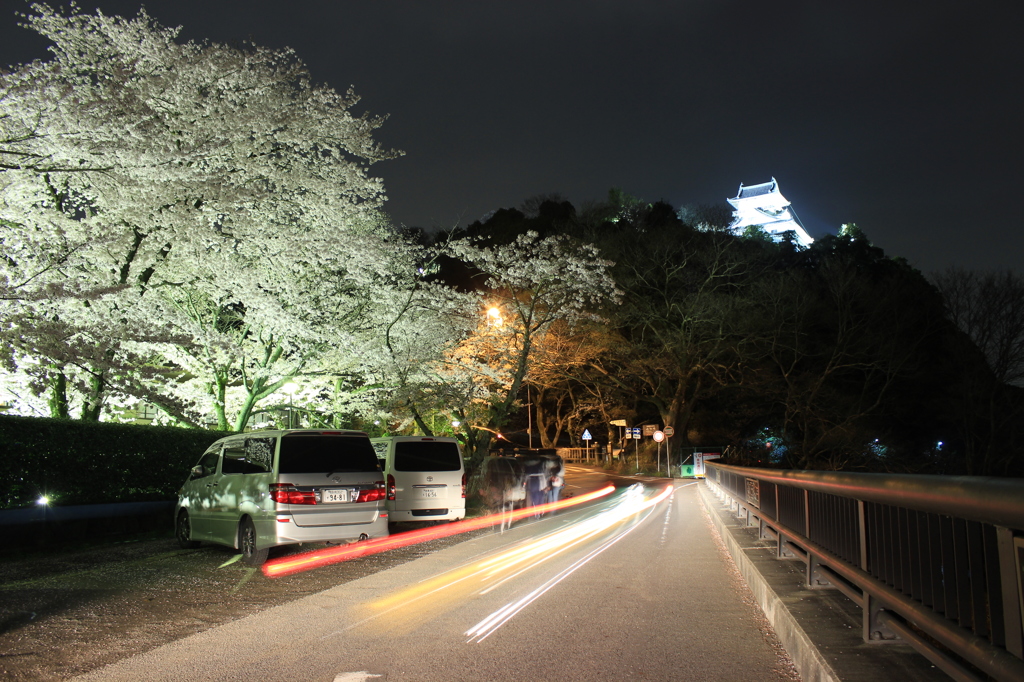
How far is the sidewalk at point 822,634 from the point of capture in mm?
3994

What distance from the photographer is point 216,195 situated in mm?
15836

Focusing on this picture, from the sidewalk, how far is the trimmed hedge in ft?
37.1

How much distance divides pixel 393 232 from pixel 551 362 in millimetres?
16089

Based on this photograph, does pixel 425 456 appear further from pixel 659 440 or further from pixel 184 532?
pixel 659 440

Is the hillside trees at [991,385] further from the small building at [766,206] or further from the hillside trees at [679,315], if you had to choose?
the small building at [766,206]

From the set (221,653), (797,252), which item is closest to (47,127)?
(221,653)

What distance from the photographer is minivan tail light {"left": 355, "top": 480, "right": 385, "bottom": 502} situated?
35.3ft

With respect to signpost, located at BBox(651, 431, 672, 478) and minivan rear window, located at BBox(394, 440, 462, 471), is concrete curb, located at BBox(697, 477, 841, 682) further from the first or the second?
signpost, located at BBox(651, 431, 672, 478)

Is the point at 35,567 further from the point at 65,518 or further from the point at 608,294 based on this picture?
the point at 608,294

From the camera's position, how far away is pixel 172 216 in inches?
604

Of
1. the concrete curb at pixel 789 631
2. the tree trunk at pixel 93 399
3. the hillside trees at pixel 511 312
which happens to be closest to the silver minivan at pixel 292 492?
the tree trunk at pixel 93 399

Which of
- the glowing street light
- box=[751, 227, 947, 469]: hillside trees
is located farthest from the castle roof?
the glowing street light

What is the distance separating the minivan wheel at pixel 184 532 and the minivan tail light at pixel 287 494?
302 cm

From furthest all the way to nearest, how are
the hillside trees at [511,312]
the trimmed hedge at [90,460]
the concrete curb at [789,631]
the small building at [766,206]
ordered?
the small building at [766,206] → the hillside trees at [511,312] → the trimmed hedge at [90,460] → the concrete curb at [789,631]
